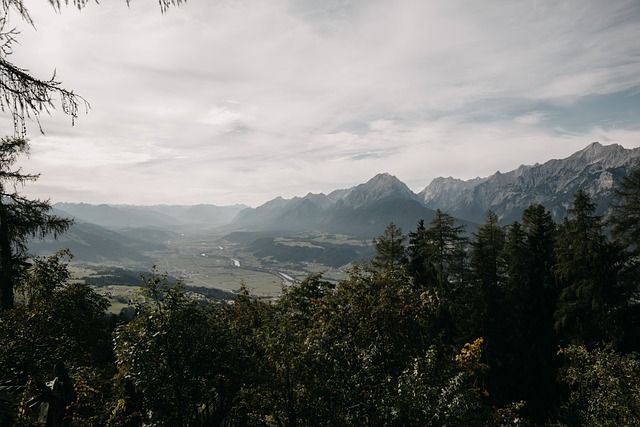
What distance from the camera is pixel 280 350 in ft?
49.2

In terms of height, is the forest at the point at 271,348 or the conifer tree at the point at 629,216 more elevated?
the conifer tree at the point at 629,216

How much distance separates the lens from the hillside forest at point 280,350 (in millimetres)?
12141

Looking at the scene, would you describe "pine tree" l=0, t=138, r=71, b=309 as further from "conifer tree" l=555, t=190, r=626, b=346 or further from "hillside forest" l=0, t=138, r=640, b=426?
"conifer tree" l=555, t=190, r=626, b=346

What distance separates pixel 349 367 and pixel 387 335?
11.2 feet

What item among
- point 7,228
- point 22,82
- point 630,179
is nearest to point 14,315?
point 7,228

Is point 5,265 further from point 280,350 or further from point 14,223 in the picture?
point 280,350

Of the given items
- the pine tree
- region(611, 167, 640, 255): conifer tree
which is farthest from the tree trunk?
region(611, 167, 640, 255): conifer tree

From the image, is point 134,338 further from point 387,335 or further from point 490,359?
point 490,359

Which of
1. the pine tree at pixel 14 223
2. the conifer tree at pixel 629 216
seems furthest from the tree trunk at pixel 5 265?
the conifer tree at pixel 629 216

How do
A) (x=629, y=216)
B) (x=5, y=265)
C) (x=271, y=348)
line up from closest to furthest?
(x=271, y=348), (x=5, y=265), (x=629, y=216)

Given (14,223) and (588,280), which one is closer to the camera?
(14,223)

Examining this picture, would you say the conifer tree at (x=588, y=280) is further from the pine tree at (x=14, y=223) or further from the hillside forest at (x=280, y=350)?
the pine tree at (x=14, y=223)

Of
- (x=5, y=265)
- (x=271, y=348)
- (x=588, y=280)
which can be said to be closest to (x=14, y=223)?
(x=5, y=265)

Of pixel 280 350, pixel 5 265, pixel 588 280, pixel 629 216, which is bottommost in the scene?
pixel 280 350
